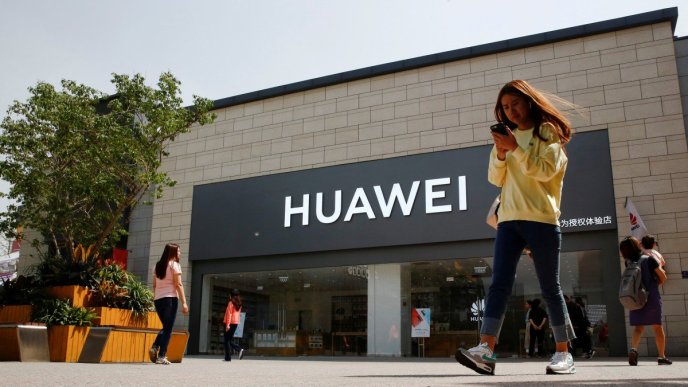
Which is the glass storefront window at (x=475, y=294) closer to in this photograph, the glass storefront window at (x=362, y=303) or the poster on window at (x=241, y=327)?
the glass storefront window at (x=362, y=303)

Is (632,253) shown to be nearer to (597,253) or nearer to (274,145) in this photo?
(597,253)

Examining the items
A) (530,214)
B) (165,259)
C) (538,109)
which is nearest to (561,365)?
(530,214)

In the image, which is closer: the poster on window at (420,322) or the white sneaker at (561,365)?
the white sneaker at (561,365)

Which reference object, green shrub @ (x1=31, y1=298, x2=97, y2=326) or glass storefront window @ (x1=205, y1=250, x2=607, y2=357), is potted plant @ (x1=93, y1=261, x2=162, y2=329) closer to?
green shrub @ (x1=31, y1=298, x2=97, y2=326)

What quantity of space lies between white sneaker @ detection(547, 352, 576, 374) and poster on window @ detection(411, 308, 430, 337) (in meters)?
9.56

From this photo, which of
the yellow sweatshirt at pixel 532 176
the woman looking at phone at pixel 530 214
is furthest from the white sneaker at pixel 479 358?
the yellow sweatshirt at pixel 532 176

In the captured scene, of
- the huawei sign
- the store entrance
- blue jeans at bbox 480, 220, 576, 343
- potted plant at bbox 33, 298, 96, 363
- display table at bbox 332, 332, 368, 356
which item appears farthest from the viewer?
the store entrance

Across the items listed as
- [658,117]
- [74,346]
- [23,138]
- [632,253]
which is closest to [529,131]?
[632,253]

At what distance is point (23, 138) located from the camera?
15281 mm

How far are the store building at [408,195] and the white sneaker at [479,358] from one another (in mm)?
8567

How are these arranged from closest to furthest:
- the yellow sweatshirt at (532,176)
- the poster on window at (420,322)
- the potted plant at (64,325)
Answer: the yellow sweatshirt at (532,176) < the potted plant at (64,325) < the poster on window at (420,322)

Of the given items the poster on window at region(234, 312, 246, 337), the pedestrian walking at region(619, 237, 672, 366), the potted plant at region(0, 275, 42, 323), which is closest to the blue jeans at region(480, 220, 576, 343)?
the pedestrian walking at region(619, 237, 672, 366)

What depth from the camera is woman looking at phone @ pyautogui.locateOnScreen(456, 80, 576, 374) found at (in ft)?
13.3

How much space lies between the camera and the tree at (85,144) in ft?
47.2
